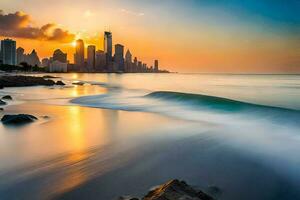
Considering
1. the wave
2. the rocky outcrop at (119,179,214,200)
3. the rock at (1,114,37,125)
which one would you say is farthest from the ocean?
the wave

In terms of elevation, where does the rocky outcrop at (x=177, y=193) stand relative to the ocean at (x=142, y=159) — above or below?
above

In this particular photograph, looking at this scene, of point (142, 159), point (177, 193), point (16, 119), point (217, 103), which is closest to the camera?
point (177, 193)

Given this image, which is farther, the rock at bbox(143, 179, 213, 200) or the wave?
the wave

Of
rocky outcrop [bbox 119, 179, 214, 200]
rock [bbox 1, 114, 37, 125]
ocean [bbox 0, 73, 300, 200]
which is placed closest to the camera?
rocky outcrop [bbox 119, 179, 214, 200]

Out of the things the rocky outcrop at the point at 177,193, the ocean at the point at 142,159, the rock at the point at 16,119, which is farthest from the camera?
the rock at the point at 16,119

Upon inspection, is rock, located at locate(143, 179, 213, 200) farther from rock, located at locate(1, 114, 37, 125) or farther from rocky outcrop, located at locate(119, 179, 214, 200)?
rock, located at locate(1, 114, 37, 125)

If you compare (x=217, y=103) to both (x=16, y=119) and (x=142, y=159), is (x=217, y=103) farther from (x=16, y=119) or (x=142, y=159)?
(x=142, y=159)

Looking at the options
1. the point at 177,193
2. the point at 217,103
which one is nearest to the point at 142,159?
the point at 177,193

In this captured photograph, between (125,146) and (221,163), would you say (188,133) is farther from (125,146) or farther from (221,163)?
(221,163)

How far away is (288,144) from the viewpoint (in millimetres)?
10023

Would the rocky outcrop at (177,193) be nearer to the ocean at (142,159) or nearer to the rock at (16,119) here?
the ocean at (142,159)

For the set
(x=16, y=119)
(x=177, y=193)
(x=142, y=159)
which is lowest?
(x=142, y=159)

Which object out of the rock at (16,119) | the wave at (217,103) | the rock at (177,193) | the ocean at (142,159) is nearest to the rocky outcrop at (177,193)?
the rock at (177,193)

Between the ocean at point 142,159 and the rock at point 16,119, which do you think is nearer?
the ocean at point 142,159
